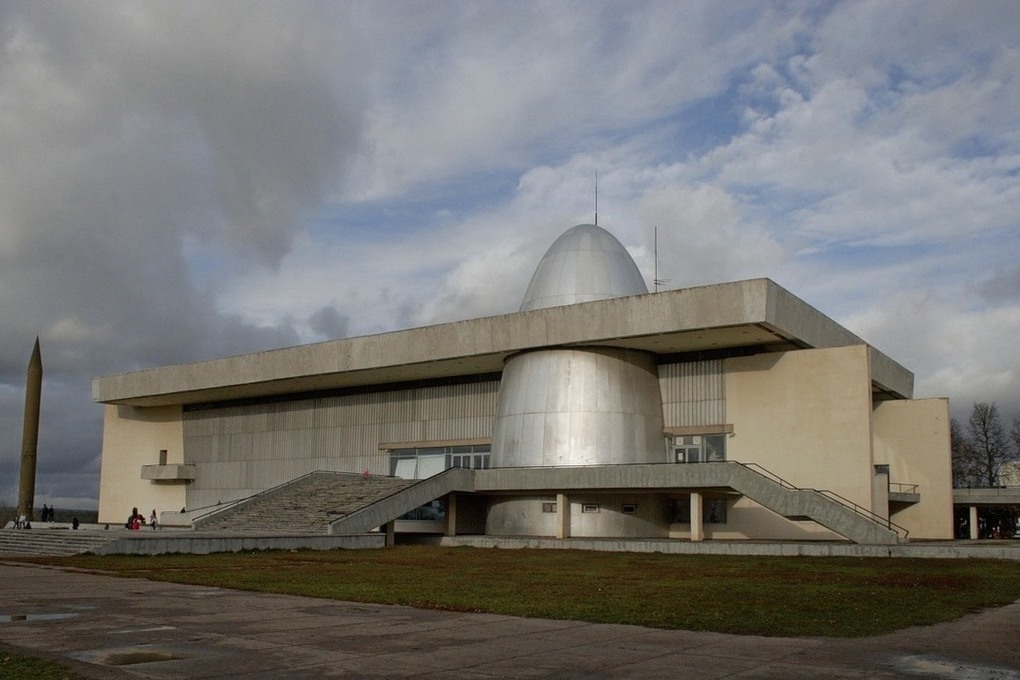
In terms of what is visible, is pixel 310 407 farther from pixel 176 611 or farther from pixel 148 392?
pixel 176 611

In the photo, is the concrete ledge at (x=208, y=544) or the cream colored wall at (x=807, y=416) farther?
the cream colored wall at (x=807, y=416)

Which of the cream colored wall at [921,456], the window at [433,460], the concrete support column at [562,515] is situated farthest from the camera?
the window at [433,460]

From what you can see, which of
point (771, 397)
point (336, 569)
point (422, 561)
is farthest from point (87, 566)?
point (771, 397)

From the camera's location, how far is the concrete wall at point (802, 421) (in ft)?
129

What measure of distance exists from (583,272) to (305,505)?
54.6 ft

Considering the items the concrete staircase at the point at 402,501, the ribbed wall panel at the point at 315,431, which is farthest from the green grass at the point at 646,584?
the ribbed wall panel at the point at 315,431

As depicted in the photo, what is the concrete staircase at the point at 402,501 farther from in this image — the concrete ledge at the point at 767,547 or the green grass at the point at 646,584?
the green grass at the point at 646,584

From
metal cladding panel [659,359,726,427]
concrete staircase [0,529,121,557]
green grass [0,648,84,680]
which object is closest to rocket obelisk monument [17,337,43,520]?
concrete staircase [0,529,121,557]

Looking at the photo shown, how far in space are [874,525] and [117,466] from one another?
52.9 metres

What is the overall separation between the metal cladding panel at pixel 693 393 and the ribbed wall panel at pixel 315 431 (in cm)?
967

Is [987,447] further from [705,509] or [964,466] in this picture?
[705,509]

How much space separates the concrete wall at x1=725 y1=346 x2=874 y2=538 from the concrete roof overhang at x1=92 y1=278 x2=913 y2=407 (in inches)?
53.8

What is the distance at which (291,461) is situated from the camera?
5856 centimetres

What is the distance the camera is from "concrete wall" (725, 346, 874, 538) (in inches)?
1544
